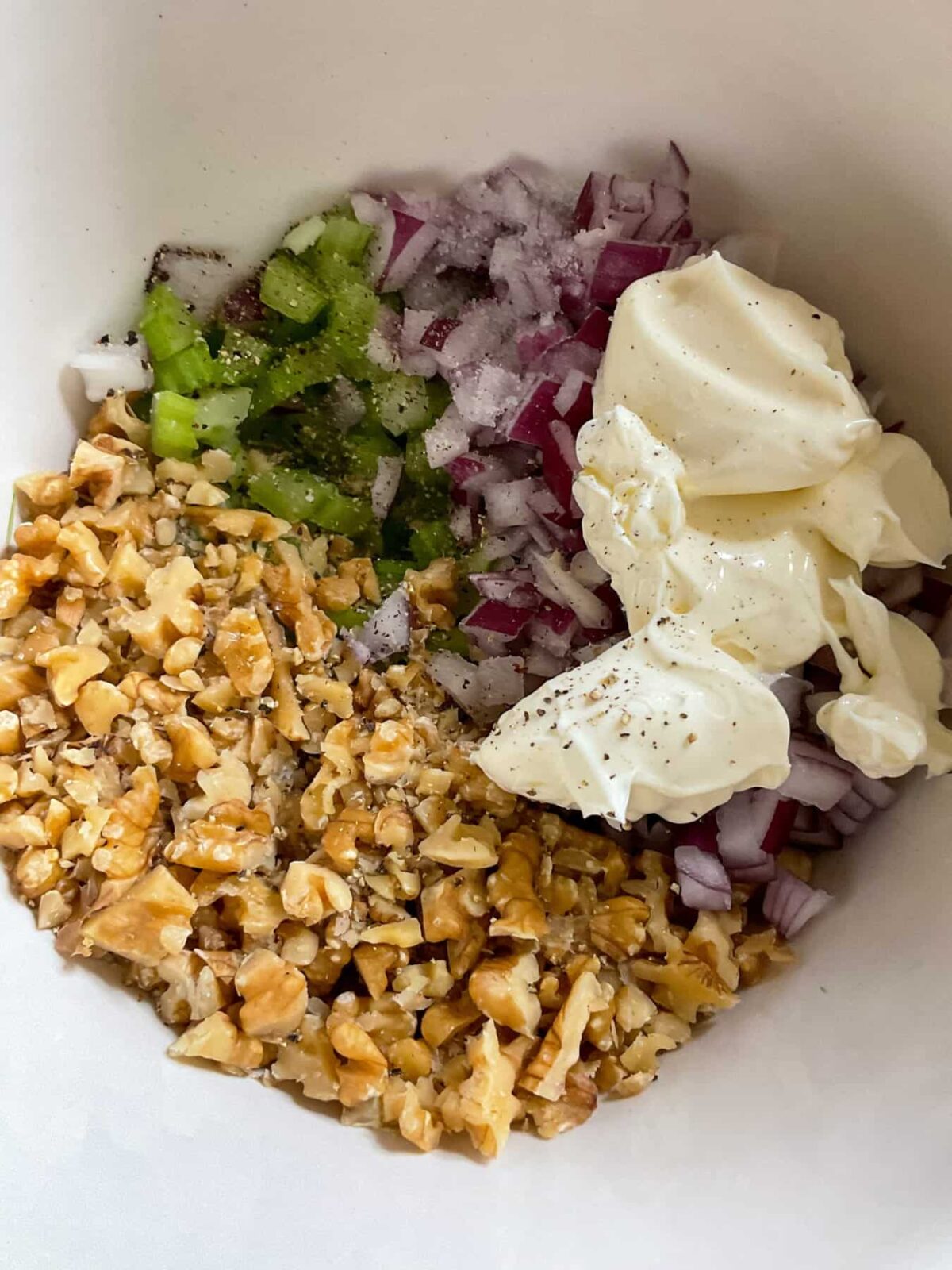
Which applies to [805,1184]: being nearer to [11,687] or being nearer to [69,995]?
[69,995]

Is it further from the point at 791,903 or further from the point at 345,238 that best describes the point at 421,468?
the point at 791,903

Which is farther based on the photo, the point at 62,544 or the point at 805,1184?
the point at 62,544

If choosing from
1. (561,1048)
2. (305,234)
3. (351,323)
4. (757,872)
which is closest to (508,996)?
(561,1048)

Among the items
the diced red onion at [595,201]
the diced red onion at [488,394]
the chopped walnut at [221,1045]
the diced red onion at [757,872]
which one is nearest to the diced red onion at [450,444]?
the diced red onion at [488,394]

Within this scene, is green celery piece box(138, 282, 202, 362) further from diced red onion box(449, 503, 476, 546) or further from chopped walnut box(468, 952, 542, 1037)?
chopped walnut box(468, 952, 542, 1037)

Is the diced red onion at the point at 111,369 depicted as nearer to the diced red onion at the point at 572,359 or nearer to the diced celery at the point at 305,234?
the diced celery at the point at 305,234

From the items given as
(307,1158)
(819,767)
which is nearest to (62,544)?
(307,1158)
